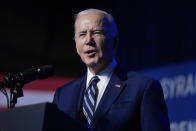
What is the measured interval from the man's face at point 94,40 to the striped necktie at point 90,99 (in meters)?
0.11

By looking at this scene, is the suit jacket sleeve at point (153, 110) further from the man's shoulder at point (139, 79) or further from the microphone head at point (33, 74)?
the microphone head at point (33, 74)

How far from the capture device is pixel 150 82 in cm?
235

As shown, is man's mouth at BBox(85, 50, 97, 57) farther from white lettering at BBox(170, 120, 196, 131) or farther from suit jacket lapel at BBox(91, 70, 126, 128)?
white lettering at BBox(170, 120, 196, 131)

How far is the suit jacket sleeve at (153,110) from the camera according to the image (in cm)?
221

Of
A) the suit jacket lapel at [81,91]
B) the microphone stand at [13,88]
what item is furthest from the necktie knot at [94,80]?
the microphone stand at [13,88]

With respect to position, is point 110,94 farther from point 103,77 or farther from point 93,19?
point 93,19

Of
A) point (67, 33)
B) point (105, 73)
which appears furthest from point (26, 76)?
point (67, 33)

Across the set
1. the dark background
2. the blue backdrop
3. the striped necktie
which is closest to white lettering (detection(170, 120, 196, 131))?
the blue backdrop

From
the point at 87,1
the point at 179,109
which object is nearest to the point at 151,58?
the point at 179,109

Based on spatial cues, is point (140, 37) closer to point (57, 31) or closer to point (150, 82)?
point (57, 31)

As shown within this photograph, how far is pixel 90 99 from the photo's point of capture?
2365mm

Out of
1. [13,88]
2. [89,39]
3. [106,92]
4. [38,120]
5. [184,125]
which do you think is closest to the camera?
[38,120]

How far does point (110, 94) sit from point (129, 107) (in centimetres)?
14

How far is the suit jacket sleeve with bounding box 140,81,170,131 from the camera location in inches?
87.1
